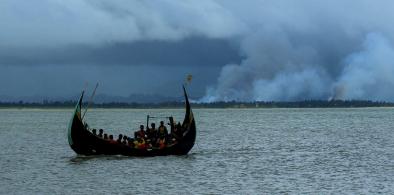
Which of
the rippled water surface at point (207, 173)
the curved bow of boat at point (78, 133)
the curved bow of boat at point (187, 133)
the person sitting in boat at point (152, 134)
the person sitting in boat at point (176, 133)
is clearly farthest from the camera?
the curved bow of boat at point (187, 133)

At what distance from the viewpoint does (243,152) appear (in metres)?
60.9

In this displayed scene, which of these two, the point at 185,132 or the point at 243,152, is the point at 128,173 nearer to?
the point at 185,132

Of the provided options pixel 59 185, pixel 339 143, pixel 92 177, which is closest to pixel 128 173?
pixel 92 177

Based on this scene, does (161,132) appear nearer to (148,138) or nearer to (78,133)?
(148,138)

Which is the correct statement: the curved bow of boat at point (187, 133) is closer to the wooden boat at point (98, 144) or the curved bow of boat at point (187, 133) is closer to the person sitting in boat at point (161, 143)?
the wooden boat at point (98, 144)

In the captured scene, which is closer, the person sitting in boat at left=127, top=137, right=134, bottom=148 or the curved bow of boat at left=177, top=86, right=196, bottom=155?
the person sitting in boat at left=127, top=137, right=134, bottom=148

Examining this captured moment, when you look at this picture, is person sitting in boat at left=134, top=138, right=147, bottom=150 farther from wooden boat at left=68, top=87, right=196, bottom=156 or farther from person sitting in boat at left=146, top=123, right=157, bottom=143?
person sitting in boat at left=146, top=123, right=157, bottom=143

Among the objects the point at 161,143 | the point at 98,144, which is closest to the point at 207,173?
the point at 161,143

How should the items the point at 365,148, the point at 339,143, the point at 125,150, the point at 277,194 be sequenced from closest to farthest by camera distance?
the point at 277,194
the point at 125,150
the point at 365,148
the point at 339,143

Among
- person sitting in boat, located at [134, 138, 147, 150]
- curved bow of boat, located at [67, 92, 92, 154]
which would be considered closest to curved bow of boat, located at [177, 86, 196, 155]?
person sitting in boat, located at [134, 138, 147, 150]

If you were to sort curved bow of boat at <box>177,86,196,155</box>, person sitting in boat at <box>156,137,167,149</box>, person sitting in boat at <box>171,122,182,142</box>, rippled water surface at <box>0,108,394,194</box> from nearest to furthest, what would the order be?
1. rippled water surface at <box>0,108,394,194</box>
2. person sitting in boat at <box>156,137,167,149</box>
3. person sitting in boat at <box>171,122,182,142</box>
4. curved bow of boat at <box>177,86,196,155</box>

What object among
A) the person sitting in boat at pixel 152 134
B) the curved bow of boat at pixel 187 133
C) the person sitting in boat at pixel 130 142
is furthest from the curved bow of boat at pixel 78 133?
the curved bow of boat at pixel 187 133

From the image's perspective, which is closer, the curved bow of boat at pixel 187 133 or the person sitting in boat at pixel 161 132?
the person sitting in boat at pixel 161 132

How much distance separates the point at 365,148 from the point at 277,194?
32.4m
